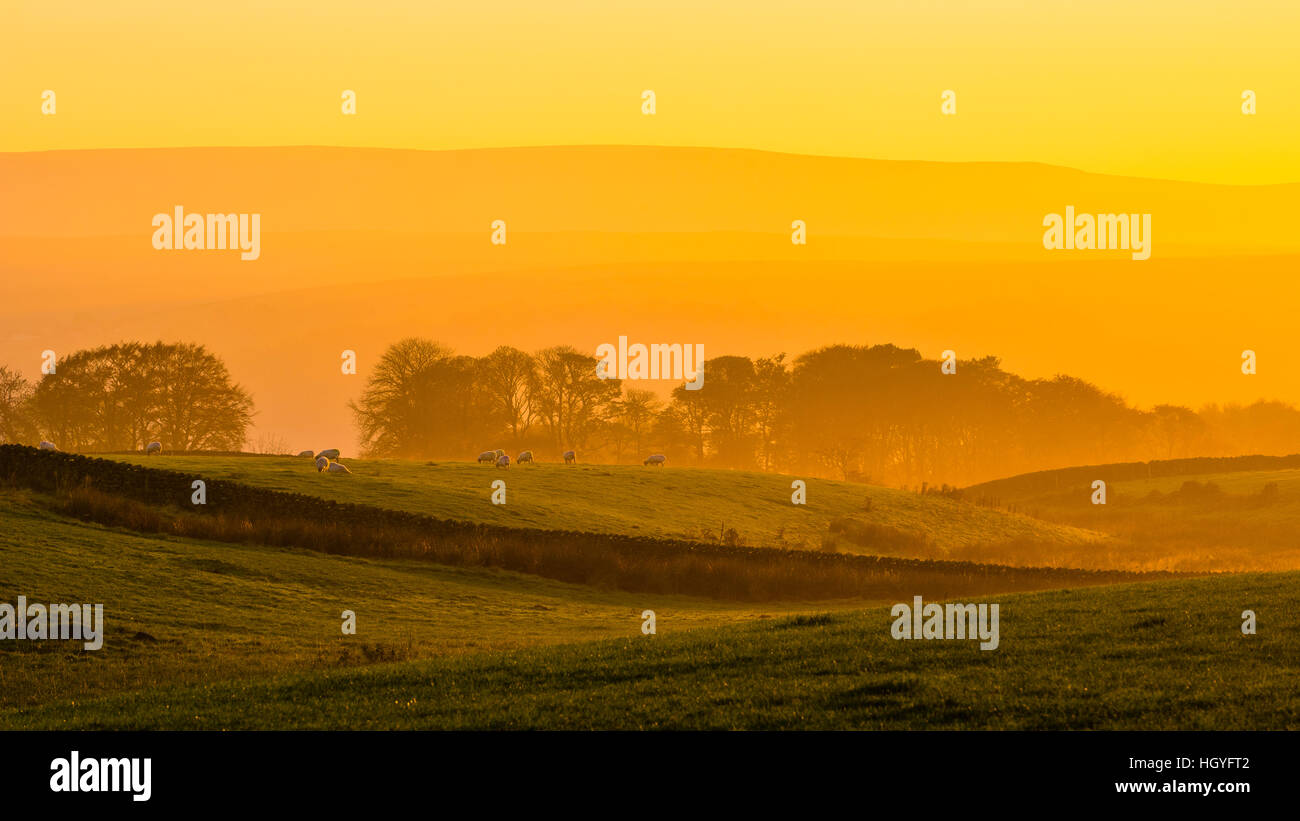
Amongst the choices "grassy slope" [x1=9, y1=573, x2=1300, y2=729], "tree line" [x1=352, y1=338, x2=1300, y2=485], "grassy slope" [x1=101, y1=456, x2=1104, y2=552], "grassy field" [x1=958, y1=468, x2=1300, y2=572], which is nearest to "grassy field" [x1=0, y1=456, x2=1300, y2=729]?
"grassy slope" [x1=9, y1=573, x2=1300, y2=729]

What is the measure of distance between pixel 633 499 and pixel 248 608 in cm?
4728

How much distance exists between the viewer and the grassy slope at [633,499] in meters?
75.0

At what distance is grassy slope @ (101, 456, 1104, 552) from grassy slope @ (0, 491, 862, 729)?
18.0 meters

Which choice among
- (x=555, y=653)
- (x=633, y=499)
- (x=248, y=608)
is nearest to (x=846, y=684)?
(x=555, y=653)

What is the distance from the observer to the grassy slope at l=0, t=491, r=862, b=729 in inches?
1298

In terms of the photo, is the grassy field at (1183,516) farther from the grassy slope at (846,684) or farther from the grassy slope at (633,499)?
the grassy slope at (846,684)

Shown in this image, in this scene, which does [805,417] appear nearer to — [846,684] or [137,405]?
[137,405]

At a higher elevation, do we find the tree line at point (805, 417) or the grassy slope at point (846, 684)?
the tree line at point (805, 417)

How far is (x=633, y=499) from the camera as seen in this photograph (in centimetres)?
8888

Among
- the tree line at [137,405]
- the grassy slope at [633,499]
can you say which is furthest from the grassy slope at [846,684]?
the tree line at [137,405]

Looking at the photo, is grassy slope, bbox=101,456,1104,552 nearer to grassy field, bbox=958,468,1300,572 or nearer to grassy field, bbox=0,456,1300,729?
grassy field, bbox=958,468,1300,572

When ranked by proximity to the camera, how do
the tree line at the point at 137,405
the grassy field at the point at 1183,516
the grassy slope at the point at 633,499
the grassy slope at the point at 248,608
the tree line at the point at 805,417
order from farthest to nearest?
1. the tree line at the point at 805,417
2. the tree line at the point at 137,405
3. the grassy field at the point at 1183,516
4. the grassy slope at the point at 633,499
5. the grassy slope at the point at 248,608

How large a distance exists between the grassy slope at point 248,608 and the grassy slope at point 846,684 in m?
4.59
